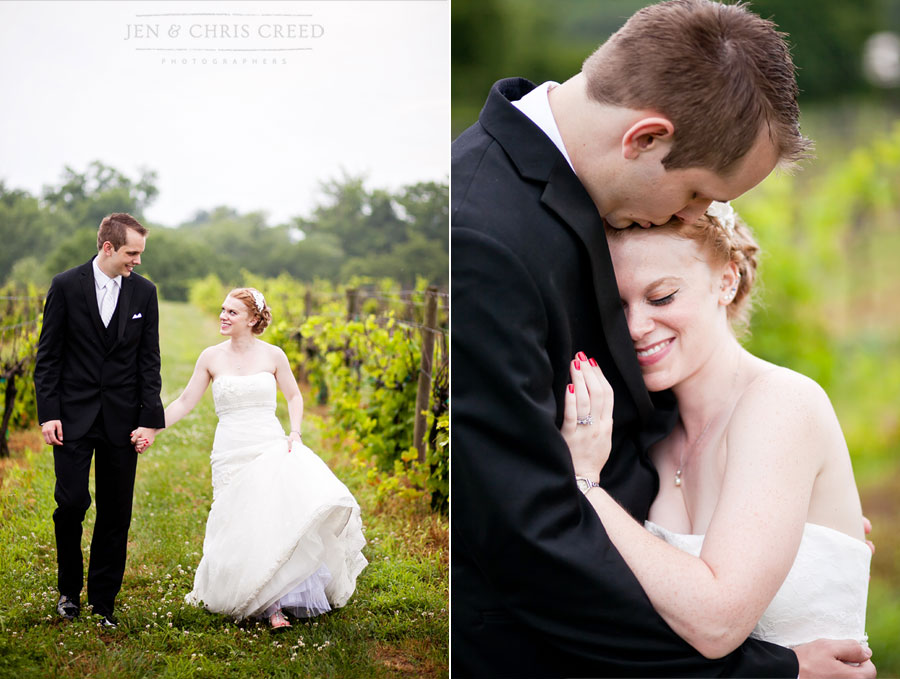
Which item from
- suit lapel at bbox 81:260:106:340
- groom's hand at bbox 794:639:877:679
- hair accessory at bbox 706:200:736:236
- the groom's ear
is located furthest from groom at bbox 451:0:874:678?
suit lapel at bbox 81:260:106:340

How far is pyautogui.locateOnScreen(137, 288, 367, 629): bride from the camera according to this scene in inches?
77.4

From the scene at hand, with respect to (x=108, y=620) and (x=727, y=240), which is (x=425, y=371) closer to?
(x=727, y=240)

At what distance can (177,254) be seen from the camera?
200 centimetres

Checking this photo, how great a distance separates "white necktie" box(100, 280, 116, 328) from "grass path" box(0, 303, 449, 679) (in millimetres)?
125

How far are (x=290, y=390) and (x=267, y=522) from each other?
32 centimetres

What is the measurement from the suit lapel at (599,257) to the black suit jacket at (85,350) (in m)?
0.99

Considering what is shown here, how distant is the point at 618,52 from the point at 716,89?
216mm

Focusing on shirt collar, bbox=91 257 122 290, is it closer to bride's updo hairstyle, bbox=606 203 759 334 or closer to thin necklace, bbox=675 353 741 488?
bride's updo hairstyle, bbox=606 203 759 334

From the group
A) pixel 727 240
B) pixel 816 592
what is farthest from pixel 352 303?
pixel 816 592

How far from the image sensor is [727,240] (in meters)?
2.02

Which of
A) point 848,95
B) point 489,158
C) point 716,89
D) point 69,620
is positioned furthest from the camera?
point 848,95

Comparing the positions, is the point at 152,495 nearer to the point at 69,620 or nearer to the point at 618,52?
the point at 69,620

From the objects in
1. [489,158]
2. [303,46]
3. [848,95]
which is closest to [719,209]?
[489,158]

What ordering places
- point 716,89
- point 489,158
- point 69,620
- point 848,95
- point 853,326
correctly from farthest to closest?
point 853,326, point 848,95, point 69,620, point 489,158, point 716,89
